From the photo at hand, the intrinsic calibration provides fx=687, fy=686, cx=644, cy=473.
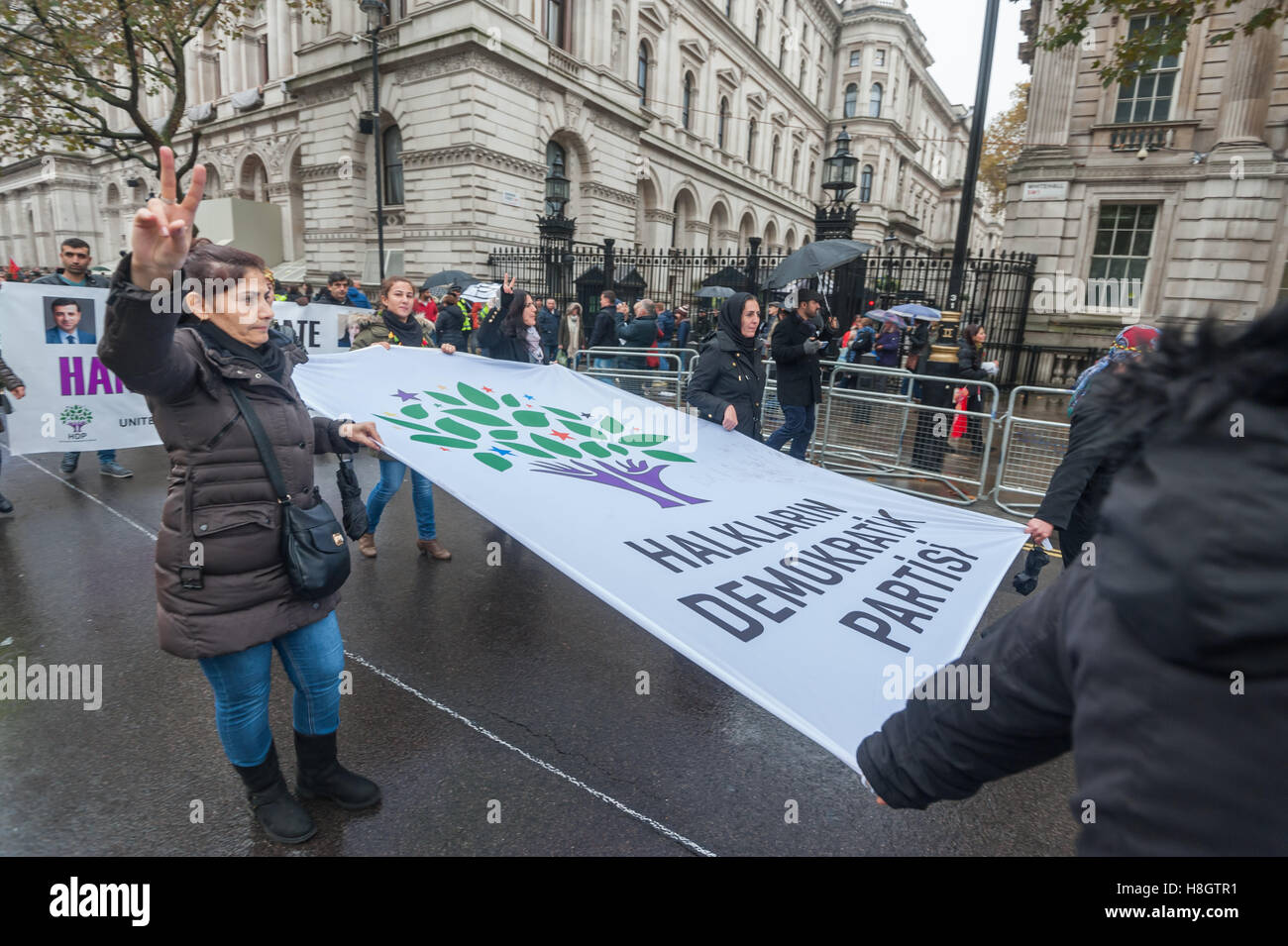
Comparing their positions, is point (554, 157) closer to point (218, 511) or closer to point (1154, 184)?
point (1154, 184)

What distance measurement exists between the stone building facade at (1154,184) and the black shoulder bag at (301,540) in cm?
1869

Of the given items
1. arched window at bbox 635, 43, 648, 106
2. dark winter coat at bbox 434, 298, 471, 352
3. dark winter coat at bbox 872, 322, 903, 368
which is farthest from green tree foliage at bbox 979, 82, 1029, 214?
dark winter coat at bbox 434, 298, 471, 352

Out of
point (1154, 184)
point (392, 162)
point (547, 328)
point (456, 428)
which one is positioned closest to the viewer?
point (456, 428)

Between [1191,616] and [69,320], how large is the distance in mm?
8640

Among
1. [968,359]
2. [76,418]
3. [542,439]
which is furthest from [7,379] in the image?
[968,359]

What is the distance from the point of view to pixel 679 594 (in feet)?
7.75

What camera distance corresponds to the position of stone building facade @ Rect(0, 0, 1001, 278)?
71.6ft

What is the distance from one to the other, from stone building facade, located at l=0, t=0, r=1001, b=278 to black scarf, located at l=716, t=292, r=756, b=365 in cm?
1840

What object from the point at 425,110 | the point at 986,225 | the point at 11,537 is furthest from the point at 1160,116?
the point at 986,225

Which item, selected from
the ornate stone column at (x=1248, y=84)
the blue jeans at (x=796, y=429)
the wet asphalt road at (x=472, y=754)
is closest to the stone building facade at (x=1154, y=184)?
the ornate stone column at (x=1248, y=84)

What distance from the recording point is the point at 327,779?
279 centimetres

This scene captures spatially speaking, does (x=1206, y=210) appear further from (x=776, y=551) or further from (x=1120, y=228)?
(x=776, y=551)

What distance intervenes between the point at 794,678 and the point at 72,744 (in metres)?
3.36

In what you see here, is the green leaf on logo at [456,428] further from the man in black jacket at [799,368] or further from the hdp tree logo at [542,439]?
the man in black jacket at [799,368]
